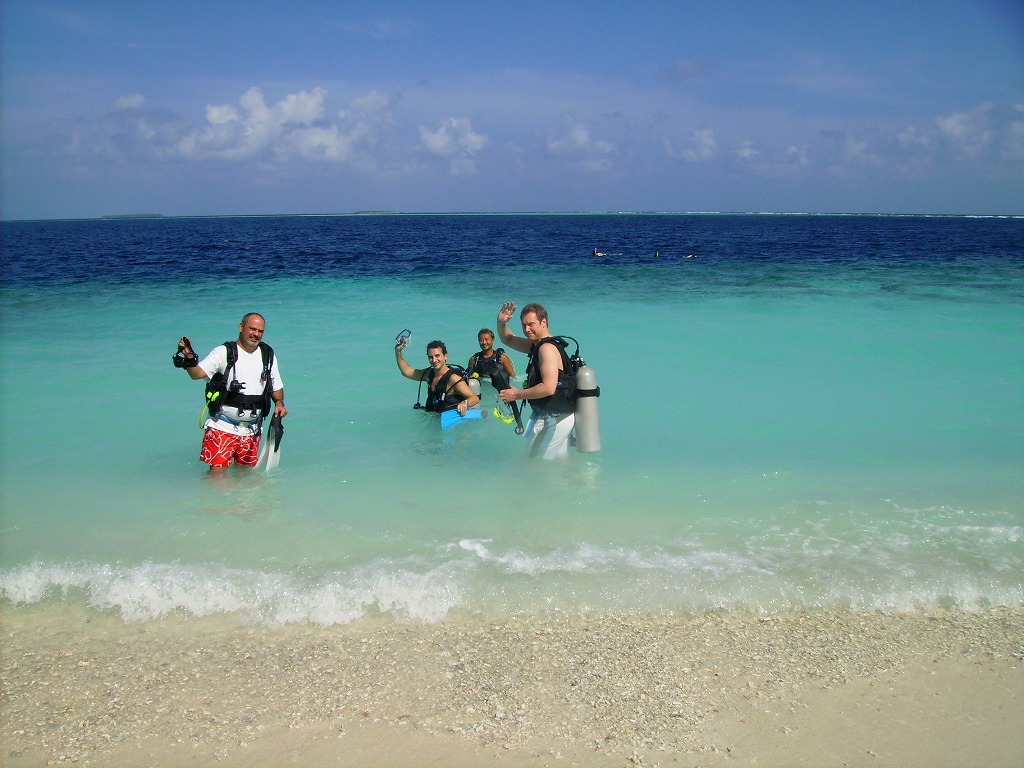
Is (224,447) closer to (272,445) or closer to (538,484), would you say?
(272,445)

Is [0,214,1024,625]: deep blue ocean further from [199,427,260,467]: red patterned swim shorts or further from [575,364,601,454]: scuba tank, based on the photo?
[575,364,601,454]: scuba tank

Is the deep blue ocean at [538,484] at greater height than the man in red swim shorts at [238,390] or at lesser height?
lesser

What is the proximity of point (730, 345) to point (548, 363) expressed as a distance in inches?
307

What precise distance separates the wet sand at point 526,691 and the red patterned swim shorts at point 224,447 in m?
1.95

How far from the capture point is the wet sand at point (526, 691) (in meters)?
3.00

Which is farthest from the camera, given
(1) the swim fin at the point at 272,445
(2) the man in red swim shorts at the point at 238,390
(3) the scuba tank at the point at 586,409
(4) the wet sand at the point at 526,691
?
(1) the swim fin at the point at 272,445

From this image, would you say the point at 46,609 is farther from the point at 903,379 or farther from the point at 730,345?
the point at 730,345

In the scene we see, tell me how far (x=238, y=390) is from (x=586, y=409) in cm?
278

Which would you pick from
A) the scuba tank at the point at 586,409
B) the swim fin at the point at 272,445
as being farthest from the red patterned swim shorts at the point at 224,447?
the scuba tank at the point at 586,409

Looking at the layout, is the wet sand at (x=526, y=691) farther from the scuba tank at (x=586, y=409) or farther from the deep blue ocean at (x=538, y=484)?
the scuba tank at (x=586, y=409)

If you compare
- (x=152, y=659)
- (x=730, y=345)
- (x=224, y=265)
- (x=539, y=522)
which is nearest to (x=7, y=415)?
(x=152, y=659)

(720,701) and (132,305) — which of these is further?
(132,305)

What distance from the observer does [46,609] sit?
4.16 meters

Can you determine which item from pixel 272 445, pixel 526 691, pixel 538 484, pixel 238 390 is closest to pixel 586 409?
pixel 538 484
